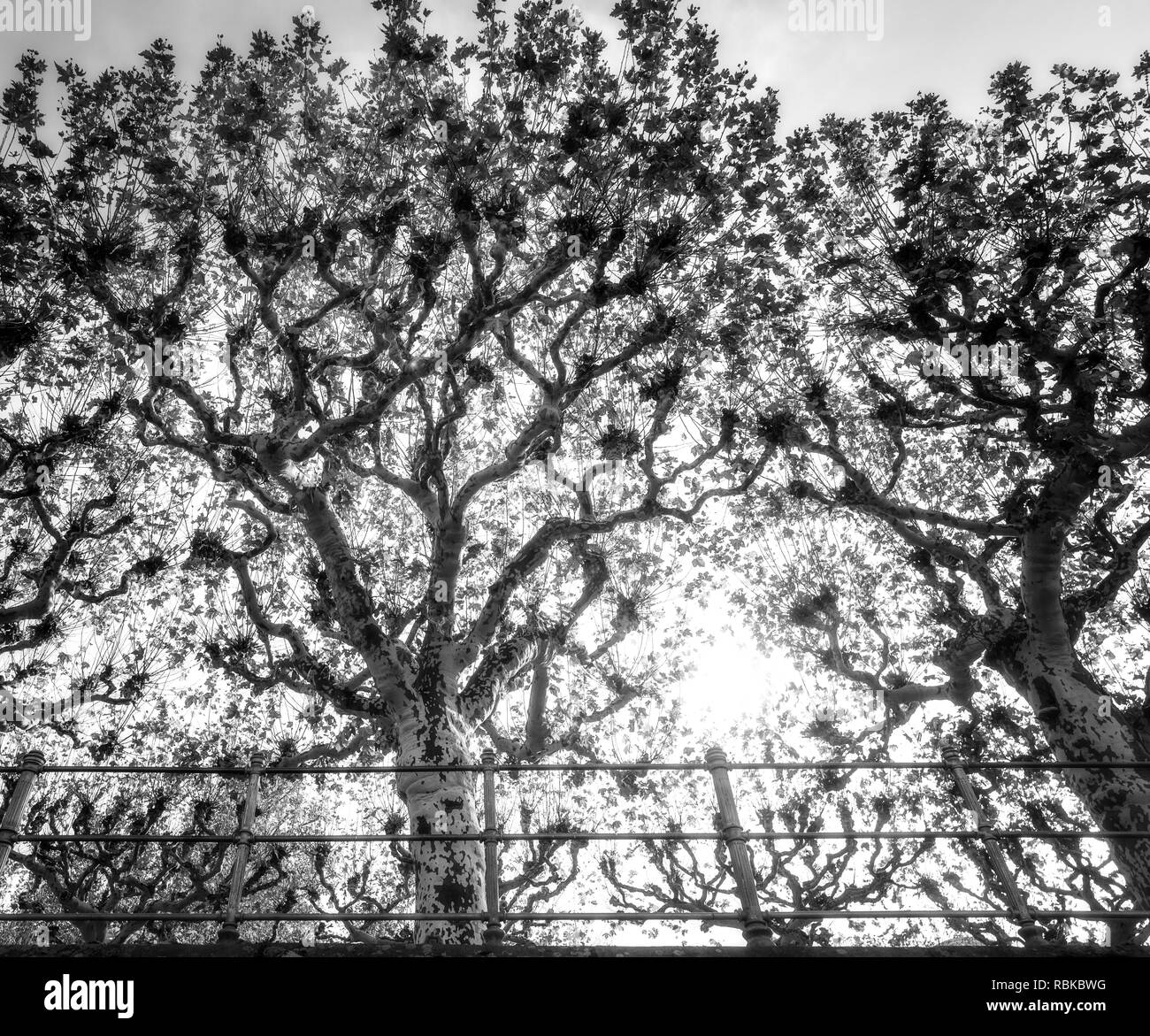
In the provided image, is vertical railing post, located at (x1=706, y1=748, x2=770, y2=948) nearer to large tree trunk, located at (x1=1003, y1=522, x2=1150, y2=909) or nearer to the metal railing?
the metal railing

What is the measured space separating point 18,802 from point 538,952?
14.1 ft

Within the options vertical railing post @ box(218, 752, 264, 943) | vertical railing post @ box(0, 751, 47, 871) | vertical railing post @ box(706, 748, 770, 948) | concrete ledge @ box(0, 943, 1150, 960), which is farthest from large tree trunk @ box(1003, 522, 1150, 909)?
vertical railing post @ box(0, 751, 47, 871)

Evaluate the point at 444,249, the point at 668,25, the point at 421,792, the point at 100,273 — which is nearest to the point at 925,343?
the point at 668,25

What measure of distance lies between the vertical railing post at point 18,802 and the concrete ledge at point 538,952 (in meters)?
0.97

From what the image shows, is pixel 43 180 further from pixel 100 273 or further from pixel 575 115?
pixel 575 115

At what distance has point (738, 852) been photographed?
602 cm

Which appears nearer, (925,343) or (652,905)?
(925,343)

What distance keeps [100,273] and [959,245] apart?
1270 centimetres

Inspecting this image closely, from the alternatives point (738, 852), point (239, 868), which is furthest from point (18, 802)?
point (738, 852)

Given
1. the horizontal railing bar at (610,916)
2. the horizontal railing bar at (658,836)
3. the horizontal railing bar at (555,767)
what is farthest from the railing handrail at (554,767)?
the horizontal railing bar at (610,916)

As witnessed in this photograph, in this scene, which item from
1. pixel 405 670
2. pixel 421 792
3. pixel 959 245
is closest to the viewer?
pixel 421 792
